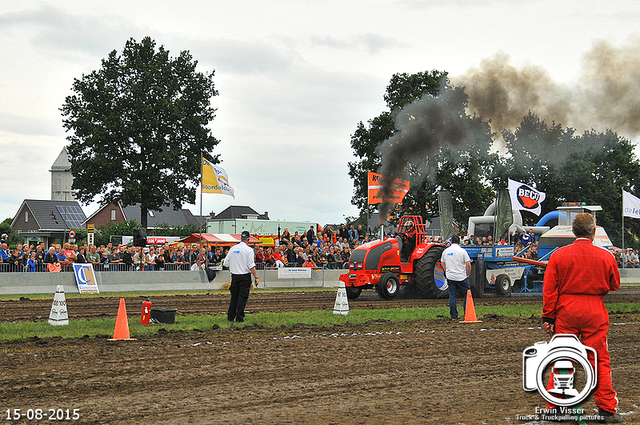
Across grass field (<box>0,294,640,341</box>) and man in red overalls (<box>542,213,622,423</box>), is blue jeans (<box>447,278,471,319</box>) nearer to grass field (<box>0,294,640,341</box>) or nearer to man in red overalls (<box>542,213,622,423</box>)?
grass field (<box>0,294,640,341</box>)

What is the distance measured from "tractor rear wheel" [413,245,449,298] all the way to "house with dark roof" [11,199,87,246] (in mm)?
A: 72756

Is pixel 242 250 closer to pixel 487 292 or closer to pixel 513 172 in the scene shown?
pixel 487 292

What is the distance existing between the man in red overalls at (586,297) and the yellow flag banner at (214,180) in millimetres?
24352

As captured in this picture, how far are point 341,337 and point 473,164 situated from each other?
94.1 feet

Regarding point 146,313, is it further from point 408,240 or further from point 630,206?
point 630,206

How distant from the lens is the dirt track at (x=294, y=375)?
20.1ft

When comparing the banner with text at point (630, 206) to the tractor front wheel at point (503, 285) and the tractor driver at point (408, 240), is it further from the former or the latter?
the tractor driver at point (408, 240)

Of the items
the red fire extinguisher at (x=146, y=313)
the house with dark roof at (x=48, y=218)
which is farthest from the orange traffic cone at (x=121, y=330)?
the house with dark roof at (x=48, y=218)

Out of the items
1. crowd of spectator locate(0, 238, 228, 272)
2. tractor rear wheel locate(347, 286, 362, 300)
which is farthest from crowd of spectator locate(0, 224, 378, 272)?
tractor rear wheel locate(347, 286, 362, 300)

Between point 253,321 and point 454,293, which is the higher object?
point 454,293

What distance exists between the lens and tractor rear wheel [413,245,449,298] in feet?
65.6

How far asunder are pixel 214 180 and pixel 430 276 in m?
13.3

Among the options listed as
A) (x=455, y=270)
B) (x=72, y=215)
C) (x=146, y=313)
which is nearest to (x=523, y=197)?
(x=455, y=270)

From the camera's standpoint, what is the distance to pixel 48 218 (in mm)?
88062
